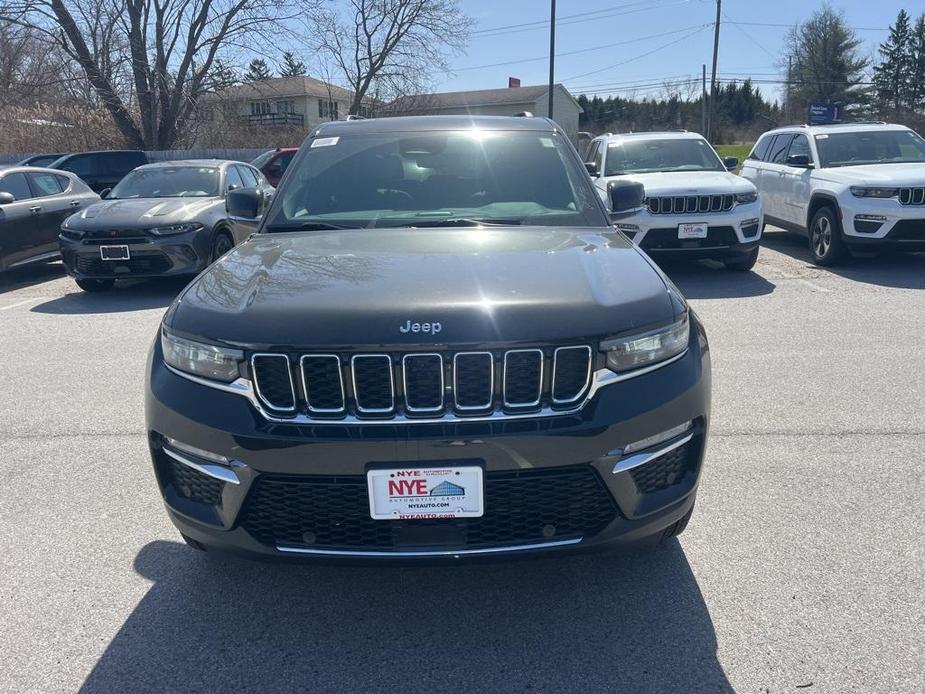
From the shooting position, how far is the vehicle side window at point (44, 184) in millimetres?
10961

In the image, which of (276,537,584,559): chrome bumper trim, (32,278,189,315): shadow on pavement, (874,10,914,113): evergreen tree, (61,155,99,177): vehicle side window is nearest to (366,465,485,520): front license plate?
(276,537,584,559): chrome bumper trim

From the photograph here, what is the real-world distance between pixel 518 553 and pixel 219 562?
140 centimetres

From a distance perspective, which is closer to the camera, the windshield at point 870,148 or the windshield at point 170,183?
the windshield at point 170,183

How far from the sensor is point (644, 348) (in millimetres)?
2578

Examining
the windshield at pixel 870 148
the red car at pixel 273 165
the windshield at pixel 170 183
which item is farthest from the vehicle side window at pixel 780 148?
the red car at pixel 273 165

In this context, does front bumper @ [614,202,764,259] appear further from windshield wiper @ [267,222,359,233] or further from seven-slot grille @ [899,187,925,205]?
windshield wiper @ [267,222,359,233]

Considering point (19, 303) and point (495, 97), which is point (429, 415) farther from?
point (495, 97)

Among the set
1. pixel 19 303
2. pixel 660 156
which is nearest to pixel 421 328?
pixel 19 303

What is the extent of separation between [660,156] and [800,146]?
77.9 inches

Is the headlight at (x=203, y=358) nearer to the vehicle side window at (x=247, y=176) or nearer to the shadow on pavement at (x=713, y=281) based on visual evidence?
the shadow on pavement at (x=713, y=281)

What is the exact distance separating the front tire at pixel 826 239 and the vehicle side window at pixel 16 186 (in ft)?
34.4

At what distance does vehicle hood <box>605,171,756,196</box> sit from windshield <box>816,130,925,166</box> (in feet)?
4.81

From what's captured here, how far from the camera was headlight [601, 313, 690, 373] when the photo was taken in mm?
2520

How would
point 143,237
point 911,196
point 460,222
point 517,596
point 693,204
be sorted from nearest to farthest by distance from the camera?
point 517,596 < point 460,222 < point 143,237 < point 911,196 < point 693,204
